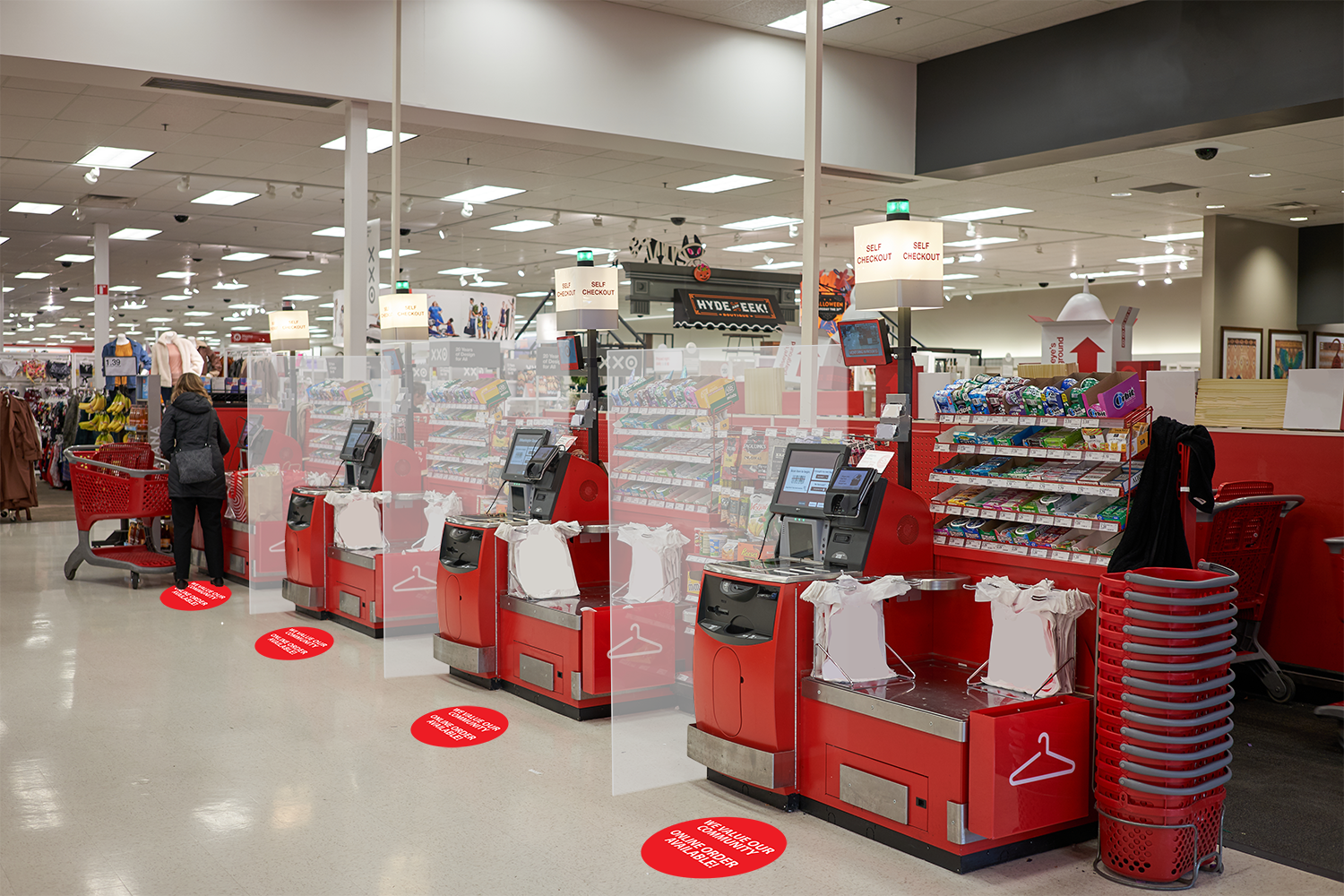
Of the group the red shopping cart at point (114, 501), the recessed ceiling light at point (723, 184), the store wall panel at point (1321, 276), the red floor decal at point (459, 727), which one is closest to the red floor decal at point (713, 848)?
the red floor decal at point (459, 727)

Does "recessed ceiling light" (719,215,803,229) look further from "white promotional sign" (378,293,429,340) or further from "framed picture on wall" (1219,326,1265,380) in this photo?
"white promotional sign" (378,293,429,340)

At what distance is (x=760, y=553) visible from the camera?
4227 millimetres

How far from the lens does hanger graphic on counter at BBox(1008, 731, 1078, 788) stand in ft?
10.6

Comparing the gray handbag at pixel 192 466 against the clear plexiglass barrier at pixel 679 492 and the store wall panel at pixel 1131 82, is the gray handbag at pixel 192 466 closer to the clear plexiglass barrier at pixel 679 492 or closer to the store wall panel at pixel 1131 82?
the clear plexiglass barrier at pixel 679 492

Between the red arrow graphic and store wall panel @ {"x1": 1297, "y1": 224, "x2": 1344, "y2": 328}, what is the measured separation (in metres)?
8.23

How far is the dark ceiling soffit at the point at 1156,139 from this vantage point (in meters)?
7.70

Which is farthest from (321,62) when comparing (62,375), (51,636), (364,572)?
(62,375)

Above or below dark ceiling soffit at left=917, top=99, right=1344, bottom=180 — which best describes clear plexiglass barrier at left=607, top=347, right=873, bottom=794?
below

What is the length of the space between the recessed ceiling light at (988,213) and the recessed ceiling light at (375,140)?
6.57 m

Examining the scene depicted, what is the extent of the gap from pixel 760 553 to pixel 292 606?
15.0 ft

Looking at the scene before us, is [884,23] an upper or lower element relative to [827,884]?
upper

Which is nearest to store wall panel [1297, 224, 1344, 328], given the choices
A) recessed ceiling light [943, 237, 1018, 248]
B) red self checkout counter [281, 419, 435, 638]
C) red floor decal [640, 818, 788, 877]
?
recessed ceiling light [943, 237, 1018, 248]

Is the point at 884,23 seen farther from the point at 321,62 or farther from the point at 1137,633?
the point at 1137,633

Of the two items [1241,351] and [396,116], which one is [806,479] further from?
[1241,351]
